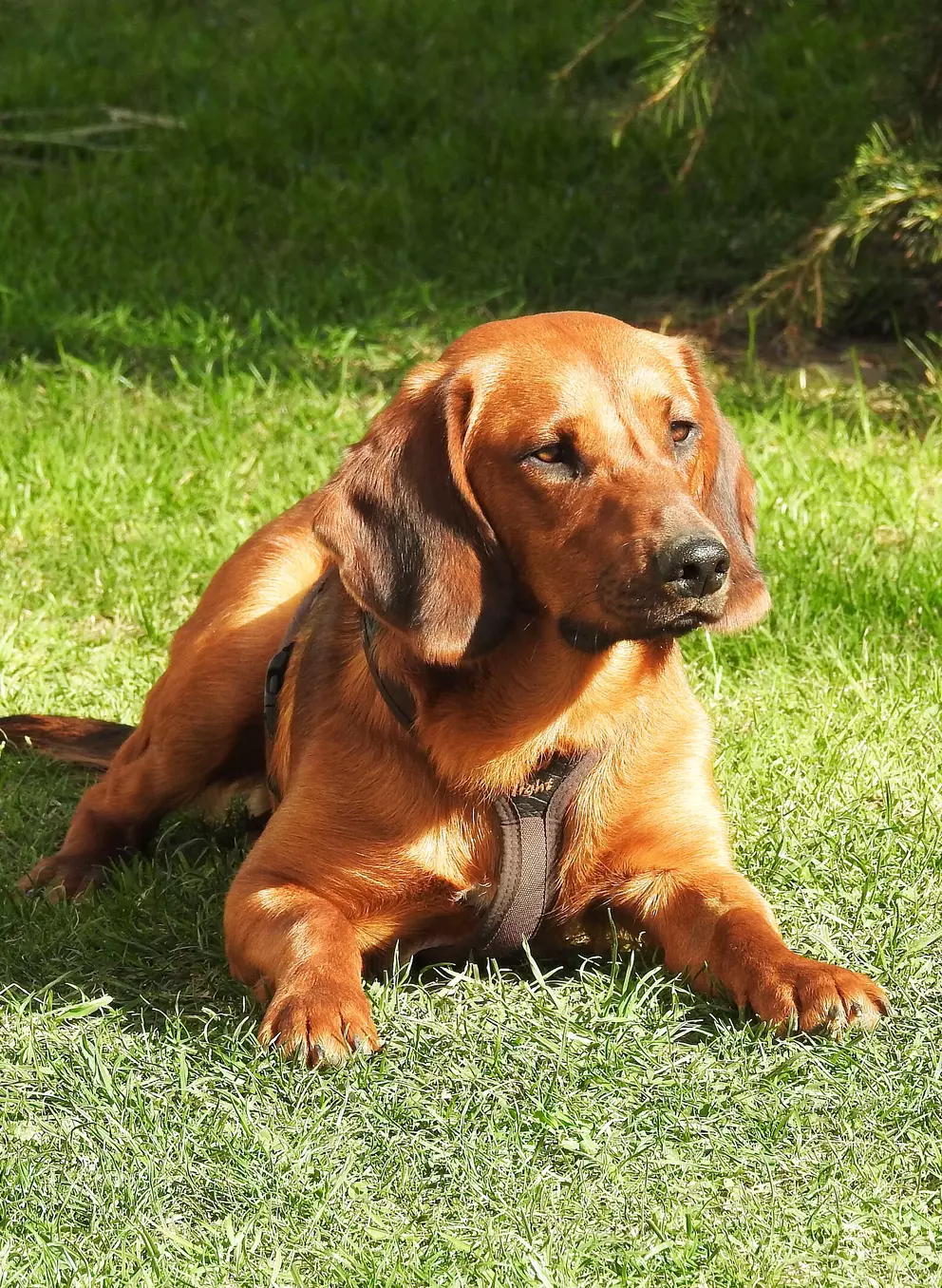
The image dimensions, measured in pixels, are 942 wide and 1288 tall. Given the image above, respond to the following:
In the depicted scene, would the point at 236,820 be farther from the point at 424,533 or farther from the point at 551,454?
the point at 551,454

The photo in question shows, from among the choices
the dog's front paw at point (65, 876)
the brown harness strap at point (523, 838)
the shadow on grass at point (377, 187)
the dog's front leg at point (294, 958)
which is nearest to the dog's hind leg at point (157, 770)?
the dog's front paw at point (65, 876)

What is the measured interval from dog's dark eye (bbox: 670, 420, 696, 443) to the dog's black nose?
1.31ft

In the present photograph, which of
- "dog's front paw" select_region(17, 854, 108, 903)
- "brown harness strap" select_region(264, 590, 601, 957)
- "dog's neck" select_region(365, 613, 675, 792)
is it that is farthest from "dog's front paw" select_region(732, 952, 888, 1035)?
"dog's front paw" select_region(17, 854, 108, 903)

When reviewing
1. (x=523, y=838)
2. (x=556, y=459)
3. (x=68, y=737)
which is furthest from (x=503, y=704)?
(x=68, y=737)

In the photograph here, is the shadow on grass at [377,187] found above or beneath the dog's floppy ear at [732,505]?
beneath

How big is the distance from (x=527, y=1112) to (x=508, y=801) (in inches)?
23.4

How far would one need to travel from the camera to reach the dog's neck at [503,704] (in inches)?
121

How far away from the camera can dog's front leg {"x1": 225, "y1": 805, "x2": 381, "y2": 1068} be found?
2771 millimetres

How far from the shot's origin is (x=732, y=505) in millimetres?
3324

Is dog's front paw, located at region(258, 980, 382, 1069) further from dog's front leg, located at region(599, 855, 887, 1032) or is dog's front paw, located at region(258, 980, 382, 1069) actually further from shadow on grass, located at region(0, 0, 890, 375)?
shadow on grass, located at region(0, 0, 890, 375)

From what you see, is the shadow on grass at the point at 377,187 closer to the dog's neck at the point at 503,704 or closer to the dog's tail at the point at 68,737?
the dog's tail at the point at 68,737

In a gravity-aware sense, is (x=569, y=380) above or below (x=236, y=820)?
above

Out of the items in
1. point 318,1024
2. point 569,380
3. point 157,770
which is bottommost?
point 157,770

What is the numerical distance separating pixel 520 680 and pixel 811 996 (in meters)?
0.75
